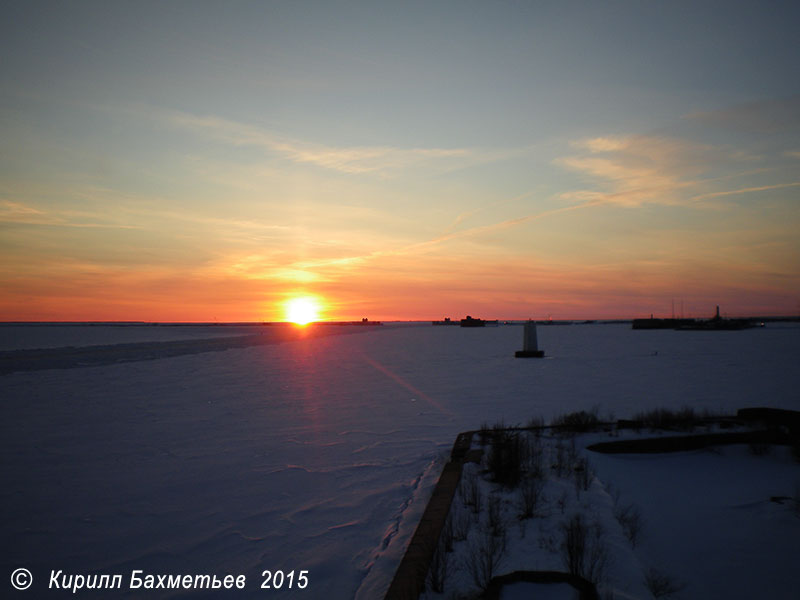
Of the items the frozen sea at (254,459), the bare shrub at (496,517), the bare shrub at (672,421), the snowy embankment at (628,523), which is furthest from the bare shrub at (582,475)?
the bare shrub at (672,421)

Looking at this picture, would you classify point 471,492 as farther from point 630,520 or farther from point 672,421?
point 672,421

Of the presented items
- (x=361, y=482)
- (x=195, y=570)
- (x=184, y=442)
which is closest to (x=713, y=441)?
(x=361, y=482)

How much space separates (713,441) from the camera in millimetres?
6652

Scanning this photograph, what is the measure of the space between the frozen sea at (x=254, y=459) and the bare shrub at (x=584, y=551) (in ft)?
4.49

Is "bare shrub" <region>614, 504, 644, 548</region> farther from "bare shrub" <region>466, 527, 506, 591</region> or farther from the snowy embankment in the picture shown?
"bare shrub" <region>466, 527, 506, 591</region>

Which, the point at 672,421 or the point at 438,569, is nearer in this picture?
the point at 438,569

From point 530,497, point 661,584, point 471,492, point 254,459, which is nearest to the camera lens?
point 661,584

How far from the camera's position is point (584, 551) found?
3.60 metres

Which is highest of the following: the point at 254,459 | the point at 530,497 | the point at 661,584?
the point at 530,497

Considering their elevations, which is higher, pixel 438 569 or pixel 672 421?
pixel 672 421

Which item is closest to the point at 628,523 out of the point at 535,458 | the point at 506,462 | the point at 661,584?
the point at 661,584

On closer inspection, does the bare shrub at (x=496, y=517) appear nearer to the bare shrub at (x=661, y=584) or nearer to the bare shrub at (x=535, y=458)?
the bare shrub at (x=535, y=458)

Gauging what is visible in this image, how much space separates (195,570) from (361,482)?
226cm

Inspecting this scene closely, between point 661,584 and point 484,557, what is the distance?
48.3 inches
